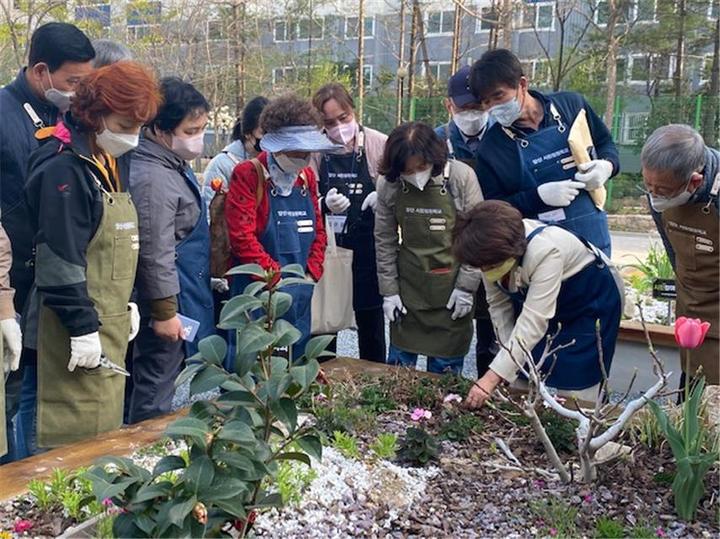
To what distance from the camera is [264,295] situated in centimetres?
182

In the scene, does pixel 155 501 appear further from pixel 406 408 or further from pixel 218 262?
pixel 218 262

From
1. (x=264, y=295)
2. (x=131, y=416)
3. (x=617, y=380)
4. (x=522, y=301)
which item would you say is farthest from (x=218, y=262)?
(x=617, y=380)

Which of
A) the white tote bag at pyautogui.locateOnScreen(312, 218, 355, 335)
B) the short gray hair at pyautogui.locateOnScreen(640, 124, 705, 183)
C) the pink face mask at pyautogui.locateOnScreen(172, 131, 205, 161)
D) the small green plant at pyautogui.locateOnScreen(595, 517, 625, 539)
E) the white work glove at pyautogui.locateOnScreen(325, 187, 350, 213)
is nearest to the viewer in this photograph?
the small green plant at pyautogui.locateOnScreen(595, 517, 625, 539)

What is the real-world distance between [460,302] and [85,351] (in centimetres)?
170

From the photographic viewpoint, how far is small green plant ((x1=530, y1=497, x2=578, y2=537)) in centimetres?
198

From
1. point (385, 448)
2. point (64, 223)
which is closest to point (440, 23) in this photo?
point (64, 223)

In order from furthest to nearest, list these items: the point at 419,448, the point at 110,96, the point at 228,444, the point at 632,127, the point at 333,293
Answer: the point at 632,127 → the point at 333,293 → the point at 110,96 → the point at 419,448 → the point at 228,444

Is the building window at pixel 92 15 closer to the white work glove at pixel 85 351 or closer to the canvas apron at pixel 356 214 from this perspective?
the canvas apron at pixel 356 214

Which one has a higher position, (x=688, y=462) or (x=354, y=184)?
(x=354, y=184)

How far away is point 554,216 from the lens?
3.49m

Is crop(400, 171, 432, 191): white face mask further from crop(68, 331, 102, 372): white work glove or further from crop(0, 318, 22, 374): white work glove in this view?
crop(0, 318, 22, 374): white work glove

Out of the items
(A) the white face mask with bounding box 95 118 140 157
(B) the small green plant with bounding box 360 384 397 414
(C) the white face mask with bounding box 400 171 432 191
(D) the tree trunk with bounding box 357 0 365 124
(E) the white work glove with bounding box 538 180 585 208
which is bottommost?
(B) the small green plant with bounding box 360 384 397 414

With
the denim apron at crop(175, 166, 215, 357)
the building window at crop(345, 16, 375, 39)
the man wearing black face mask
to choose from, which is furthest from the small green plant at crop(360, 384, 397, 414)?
the building window at crop(345, 16, 375, 39)

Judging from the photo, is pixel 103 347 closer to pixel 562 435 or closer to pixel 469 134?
pixel 562 435
